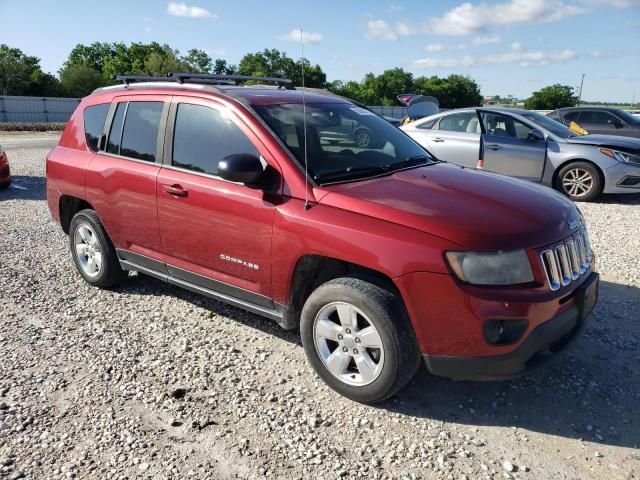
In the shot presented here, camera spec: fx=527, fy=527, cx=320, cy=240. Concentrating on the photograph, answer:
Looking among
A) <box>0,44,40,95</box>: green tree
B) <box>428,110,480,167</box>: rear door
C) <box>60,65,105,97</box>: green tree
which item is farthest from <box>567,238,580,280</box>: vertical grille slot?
<box>60,65,105,97</box>: green tree

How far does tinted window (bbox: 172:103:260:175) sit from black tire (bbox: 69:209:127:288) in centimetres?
128

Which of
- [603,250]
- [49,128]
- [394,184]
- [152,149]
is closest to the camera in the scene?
[394,184]

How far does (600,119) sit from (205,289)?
13645 millimetres

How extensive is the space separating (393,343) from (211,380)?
1.29m

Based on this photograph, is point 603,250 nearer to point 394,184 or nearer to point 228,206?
point 394,184

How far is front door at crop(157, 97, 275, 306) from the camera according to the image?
3439 mm

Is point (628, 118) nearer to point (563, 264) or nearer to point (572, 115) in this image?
point (572, 115)

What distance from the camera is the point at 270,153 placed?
3.41 meters

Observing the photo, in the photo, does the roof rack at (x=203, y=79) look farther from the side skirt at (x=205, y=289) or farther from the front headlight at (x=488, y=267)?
the front headlight at (x=488, y=267)

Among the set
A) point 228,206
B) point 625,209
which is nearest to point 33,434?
point 228,206

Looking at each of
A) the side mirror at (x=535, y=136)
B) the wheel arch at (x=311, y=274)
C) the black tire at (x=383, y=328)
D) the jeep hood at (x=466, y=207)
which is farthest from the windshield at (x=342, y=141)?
the side mirror at (x=535, y=136)

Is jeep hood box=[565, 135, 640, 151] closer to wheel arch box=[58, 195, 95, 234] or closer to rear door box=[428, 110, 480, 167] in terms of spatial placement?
rear door box=[428, 110, 480, 167]

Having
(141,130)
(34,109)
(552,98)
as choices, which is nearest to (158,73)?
(34,109)

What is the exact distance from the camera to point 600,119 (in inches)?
555
